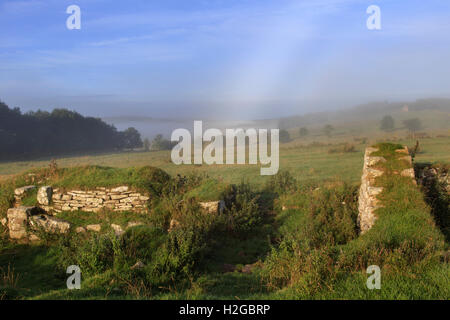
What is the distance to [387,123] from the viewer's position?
56.5m

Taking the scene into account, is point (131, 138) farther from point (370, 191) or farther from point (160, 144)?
point (370, 191)

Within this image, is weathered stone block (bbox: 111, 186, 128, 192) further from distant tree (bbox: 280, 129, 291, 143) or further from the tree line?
distant tree (bbox: 280, 129, 291, 143)

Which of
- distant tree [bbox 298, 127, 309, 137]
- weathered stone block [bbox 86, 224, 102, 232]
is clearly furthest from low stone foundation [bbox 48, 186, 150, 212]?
distant tree [bbox 298, 127, 309, 137]

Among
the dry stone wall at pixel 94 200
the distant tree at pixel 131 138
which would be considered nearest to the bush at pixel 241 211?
the dry stone wall at pixel 94 200

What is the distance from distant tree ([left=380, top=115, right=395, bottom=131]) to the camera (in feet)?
182

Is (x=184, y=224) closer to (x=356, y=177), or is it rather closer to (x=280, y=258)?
(x=280, y=258)

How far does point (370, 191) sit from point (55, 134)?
51.4 meters

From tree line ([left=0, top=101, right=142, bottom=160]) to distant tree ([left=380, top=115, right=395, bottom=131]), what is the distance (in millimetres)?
42214

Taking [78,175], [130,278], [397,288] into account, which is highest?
[78,175]

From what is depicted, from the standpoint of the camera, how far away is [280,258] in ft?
20.2

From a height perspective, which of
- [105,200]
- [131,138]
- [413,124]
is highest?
[413,124]

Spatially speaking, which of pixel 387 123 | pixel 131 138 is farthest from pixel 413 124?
pixel 131 138
